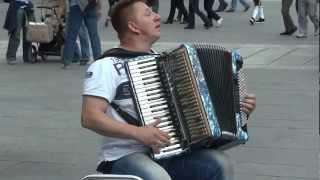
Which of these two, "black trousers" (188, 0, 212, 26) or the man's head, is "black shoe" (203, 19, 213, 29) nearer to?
"black trousers" (188, 0, 212, 26)

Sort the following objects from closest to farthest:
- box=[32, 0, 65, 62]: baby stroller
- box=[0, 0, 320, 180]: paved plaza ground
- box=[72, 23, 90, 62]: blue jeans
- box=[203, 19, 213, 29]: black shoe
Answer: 1. box=[0, 0, 320, 180]: paved plaza ground
2. box=[72, 23, 90, 62]: blue jeans
3. box=[32, 0, 65, 62]: baby stroller
4. box=[203, 19, 213, 29]: black shoe

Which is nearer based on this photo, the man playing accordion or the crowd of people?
the man playing accordion

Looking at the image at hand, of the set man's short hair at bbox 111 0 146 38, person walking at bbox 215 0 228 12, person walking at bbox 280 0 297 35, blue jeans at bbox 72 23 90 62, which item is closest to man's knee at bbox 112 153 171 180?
man's short hair at bbox 111 0 146 38

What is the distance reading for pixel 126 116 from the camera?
3648 millimetres

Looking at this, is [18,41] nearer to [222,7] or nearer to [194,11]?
[194,11]

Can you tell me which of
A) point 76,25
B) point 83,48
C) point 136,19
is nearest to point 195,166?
point 136,19

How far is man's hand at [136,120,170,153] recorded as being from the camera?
11.4ft

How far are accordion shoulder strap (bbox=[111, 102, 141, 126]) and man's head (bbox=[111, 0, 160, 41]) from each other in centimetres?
36

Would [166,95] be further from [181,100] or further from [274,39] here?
[274,39]

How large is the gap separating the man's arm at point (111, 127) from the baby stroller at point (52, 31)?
8838 mm

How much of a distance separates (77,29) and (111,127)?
8139mm

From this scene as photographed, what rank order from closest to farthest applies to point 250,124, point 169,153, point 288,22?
1. point 169,153
2. point 250,124
3. point 288,22

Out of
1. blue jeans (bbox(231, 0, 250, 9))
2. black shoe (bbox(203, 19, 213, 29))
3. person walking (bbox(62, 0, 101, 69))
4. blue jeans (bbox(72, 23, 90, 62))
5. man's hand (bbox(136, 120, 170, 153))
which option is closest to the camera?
man's hand (bbox(136, 120, 170, 153))

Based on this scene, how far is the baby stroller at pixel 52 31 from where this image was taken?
492 inches
